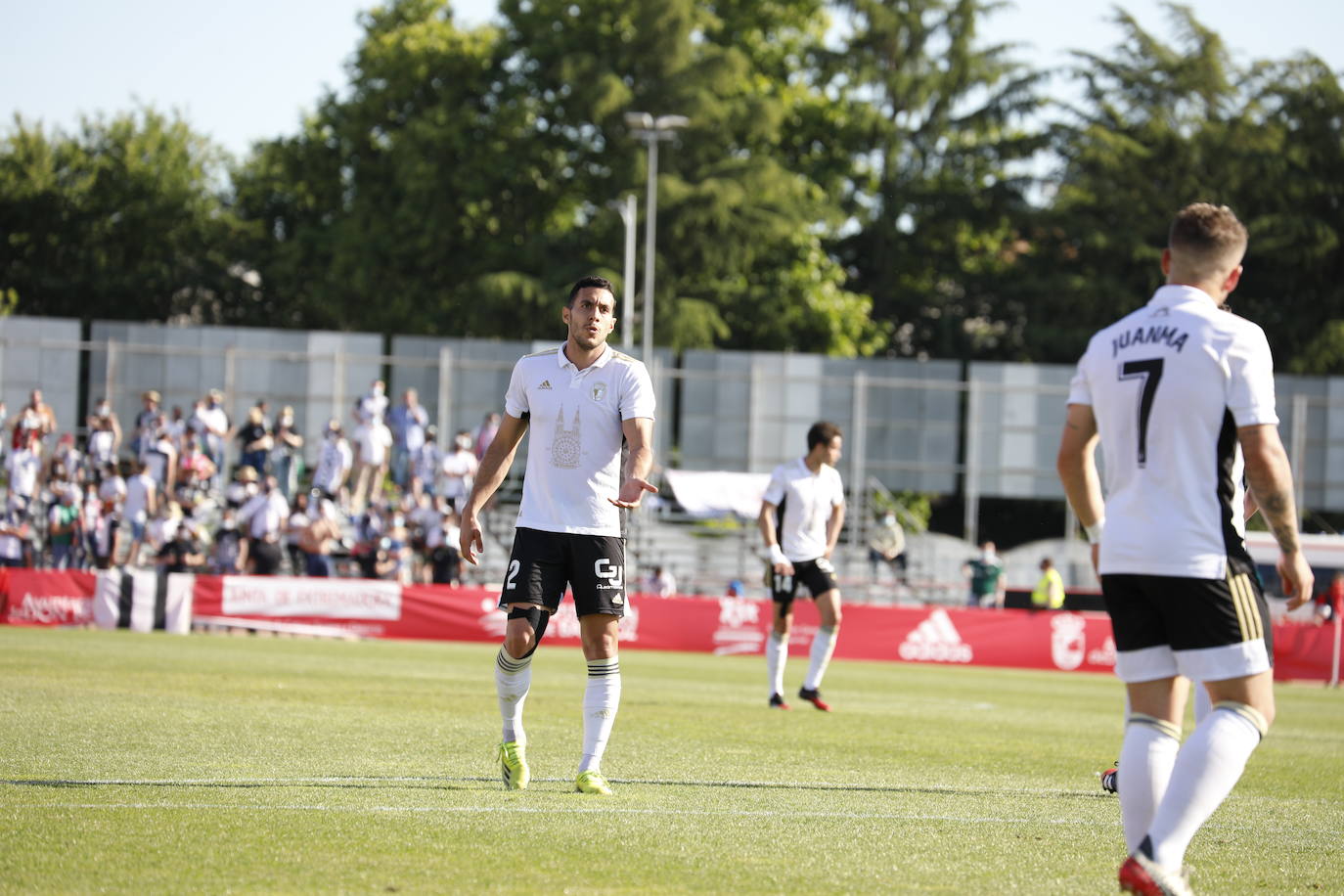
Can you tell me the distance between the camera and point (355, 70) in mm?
54938

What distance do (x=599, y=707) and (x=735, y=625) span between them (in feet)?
65.0

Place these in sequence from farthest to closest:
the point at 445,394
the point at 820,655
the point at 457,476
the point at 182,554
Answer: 1. the point at 445,394
2. the point at 457,476
3. the point at 182,554
4. the point at 820,655

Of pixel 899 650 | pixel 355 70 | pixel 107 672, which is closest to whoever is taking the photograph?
pixel 107 672

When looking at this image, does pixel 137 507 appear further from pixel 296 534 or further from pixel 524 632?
pixel 524 632

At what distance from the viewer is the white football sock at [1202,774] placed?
193 inches

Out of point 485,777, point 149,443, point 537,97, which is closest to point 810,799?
point 485,777

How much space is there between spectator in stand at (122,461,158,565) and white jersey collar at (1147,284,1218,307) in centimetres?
2544

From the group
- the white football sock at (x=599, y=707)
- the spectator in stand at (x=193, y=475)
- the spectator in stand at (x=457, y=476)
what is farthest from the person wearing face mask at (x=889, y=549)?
the white football sock at (x=599, y=707)

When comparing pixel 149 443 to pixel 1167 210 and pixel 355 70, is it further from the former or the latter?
pixel 1167 210

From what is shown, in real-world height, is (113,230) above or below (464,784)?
above

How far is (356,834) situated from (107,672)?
363 inches

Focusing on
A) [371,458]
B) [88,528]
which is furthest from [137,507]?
[371,458]

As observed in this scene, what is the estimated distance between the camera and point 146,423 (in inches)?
1209

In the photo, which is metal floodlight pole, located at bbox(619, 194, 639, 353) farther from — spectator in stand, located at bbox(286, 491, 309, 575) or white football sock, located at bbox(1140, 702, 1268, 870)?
white football sock, located at bbox(1140, 702, 1268, 870)
